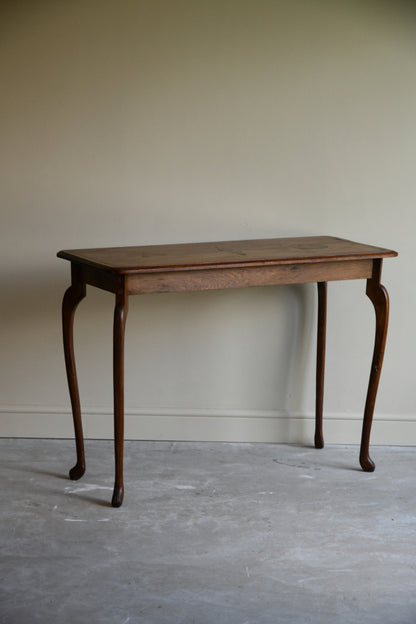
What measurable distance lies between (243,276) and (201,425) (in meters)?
0.96

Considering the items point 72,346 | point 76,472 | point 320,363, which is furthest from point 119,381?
point 320,363

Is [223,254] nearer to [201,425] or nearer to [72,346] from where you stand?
[72,346]

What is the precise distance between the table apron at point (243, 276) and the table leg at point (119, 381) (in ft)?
0.21

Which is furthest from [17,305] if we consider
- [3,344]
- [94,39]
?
[94,39]

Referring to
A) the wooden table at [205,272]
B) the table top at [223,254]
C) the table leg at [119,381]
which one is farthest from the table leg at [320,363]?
the table leg at [119,381]

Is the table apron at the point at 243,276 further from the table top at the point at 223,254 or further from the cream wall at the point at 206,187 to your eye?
the cream wall at the point at 206,187

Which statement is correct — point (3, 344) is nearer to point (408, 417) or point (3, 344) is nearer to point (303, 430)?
point (303, 430)

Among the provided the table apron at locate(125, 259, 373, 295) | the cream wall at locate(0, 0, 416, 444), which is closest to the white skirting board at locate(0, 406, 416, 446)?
the cream wall at locate(0, 0, 416, 444)

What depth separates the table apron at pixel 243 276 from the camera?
2.71 metres

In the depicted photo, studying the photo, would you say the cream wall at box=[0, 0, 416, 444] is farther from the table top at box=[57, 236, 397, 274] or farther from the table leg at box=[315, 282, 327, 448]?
the table top at box=[57, 236, 397, 274]

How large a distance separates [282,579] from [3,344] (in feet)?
5.71

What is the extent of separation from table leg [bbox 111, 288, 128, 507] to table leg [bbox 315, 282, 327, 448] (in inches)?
39.8

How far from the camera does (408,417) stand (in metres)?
3.54

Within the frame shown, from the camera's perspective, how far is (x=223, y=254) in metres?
2.94
